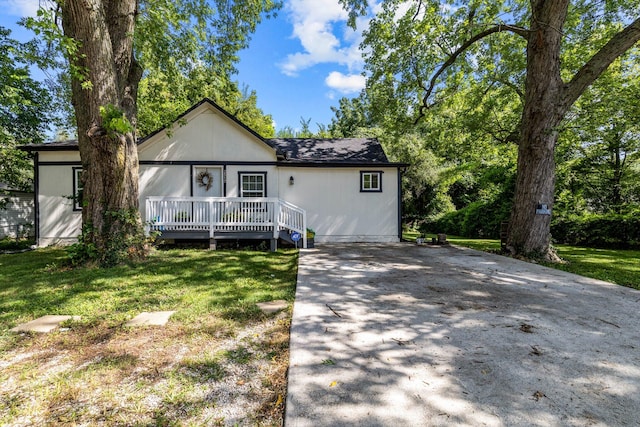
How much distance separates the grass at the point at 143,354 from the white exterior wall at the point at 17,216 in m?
8.68

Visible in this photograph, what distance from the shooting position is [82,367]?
7.39 feet

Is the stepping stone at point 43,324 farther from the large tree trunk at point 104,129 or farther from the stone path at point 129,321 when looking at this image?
the large tree trunk at point 104,129

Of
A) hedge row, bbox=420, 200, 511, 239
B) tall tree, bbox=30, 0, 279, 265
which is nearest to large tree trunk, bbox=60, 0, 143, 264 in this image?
tall tree, bbox=30, 0, 279, 265

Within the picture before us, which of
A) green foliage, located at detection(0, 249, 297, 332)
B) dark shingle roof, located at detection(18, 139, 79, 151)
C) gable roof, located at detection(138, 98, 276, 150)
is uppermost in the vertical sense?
gable roof, located at detection(138, 98, 276, 150)

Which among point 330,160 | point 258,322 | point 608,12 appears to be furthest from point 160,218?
point 608,12

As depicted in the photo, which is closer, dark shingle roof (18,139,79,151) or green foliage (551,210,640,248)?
dark shingle roof (18,139,79,151)

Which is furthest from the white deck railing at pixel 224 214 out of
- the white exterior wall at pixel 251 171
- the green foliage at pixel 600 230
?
the green foliage at pixel 600 230

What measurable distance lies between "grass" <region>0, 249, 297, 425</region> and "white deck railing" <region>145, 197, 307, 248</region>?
3.68 metres

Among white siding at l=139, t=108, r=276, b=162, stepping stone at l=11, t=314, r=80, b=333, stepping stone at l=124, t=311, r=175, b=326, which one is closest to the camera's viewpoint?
stepping stone at l=11, t=314, r=80, b=333

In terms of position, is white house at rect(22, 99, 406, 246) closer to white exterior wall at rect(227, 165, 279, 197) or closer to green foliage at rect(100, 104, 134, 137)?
white exterior wall at rect(227, 165, 279, 197)

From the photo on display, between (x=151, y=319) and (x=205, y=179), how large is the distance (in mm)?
7267

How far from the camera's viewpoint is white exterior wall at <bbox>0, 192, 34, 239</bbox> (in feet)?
35.0

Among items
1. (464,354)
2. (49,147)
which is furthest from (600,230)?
(49,147)

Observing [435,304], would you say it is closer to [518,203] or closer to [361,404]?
[361,404]
